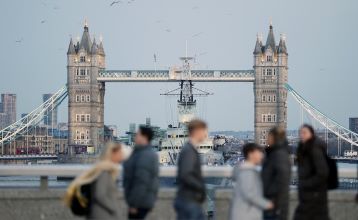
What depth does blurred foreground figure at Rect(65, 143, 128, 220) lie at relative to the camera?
7793 millimetres

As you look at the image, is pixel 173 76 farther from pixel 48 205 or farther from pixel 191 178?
pixel 191 178

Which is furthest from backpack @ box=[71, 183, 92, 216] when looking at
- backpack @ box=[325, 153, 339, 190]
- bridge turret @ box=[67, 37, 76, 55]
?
bridge turret @ box=[67, 37, 76, 55]

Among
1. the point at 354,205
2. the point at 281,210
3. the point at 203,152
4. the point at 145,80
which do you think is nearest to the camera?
the point at 281,210

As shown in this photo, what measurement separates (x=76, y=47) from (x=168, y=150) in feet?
161

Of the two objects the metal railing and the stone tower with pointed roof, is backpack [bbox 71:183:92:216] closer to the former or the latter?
the metal railing

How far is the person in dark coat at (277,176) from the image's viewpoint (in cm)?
838

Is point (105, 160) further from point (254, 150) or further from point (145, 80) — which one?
point (145, 80)

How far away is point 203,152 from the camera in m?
71.4

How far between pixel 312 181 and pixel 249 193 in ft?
3.05

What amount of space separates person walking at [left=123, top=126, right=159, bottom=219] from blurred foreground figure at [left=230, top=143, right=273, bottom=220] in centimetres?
71

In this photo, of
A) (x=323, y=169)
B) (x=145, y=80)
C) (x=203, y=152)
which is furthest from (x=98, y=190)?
(x=145, y=80)

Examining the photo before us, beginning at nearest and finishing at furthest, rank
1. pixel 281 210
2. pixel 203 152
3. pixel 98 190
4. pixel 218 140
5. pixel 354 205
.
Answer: pixel 98 190 → pixel 281 210 → pixel 354 205 → pixel 203 152 → pixel 218 140

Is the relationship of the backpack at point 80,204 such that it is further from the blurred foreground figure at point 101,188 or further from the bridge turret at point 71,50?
the bridge turret at point 71,50

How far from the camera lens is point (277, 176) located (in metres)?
8.41
